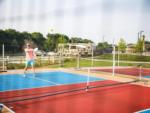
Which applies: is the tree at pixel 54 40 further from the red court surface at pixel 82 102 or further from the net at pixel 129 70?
the red court surface at pixel 82 102

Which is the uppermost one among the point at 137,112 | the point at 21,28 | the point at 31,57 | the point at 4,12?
the point at 4,12

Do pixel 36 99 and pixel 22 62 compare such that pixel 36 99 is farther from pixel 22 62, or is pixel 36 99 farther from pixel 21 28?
pixel 22 62

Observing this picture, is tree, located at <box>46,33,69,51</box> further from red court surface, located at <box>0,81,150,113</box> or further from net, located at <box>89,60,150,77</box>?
red court surface, located at <box>0,81,150,113</box>

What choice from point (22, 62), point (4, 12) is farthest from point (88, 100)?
point (22, 62)

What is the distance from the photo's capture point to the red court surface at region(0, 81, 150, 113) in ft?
12.7

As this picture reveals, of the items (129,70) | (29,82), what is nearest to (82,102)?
(29,82)

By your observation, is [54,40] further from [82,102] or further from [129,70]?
[82,102]

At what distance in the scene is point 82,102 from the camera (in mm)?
4375

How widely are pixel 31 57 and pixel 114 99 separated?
150 inches

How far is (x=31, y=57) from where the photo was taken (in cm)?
782

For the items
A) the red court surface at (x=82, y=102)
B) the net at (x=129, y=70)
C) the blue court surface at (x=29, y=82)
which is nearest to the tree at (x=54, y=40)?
the net at (x=129, y=70)

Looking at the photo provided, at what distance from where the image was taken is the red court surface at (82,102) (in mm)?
3861

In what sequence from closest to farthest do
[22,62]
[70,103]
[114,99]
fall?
[70,103]
[114,99]
[22,62]

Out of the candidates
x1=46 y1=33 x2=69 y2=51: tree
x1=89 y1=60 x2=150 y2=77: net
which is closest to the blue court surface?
x1=89 y1=60 x2=150 y2=77: net
